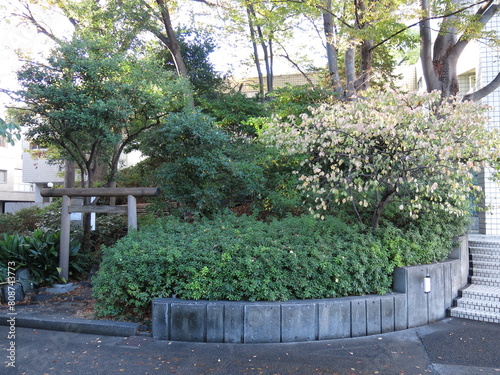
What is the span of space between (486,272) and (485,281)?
0.31m

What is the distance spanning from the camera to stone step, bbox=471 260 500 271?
7.19m

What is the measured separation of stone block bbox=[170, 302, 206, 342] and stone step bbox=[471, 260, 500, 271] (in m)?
5.58

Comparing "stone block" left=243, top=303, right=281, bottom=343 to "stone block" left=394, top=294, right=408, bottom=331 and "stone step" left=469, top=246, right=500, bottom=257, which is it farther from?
"stone step" left=469, top=246, right=500, bottom=257

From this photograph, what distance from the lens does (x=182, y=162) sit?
7.76 meters

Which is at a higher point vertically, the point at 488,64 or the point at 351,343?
the point at 488,64

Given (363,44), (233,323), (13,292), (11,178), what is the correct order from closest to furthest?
(233,323) → (13,292) → (363,44) → (11,178)

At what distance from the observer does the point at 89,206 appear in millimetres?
7336

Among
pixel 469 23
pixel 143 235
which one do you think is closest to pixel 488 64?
pixel 469 23

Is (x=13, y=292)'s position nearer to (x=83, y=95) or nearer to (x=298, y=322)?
(x=83, y=95)

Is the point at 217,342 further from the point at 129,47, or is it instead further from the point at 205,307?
the point at 129,47

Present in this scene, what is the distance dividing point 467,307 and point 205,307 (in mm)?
4204

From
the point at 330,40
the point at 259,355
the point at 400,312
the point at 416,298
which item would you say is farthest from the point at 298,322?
the point at 330,40

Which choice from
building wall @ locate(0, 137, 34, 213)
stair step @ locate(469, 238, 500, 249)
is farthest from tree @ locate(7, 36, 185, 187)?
building wall @ locate(0, 137, 34, 213)

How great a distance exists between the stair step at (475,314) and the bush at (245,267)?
1016 millimetres
